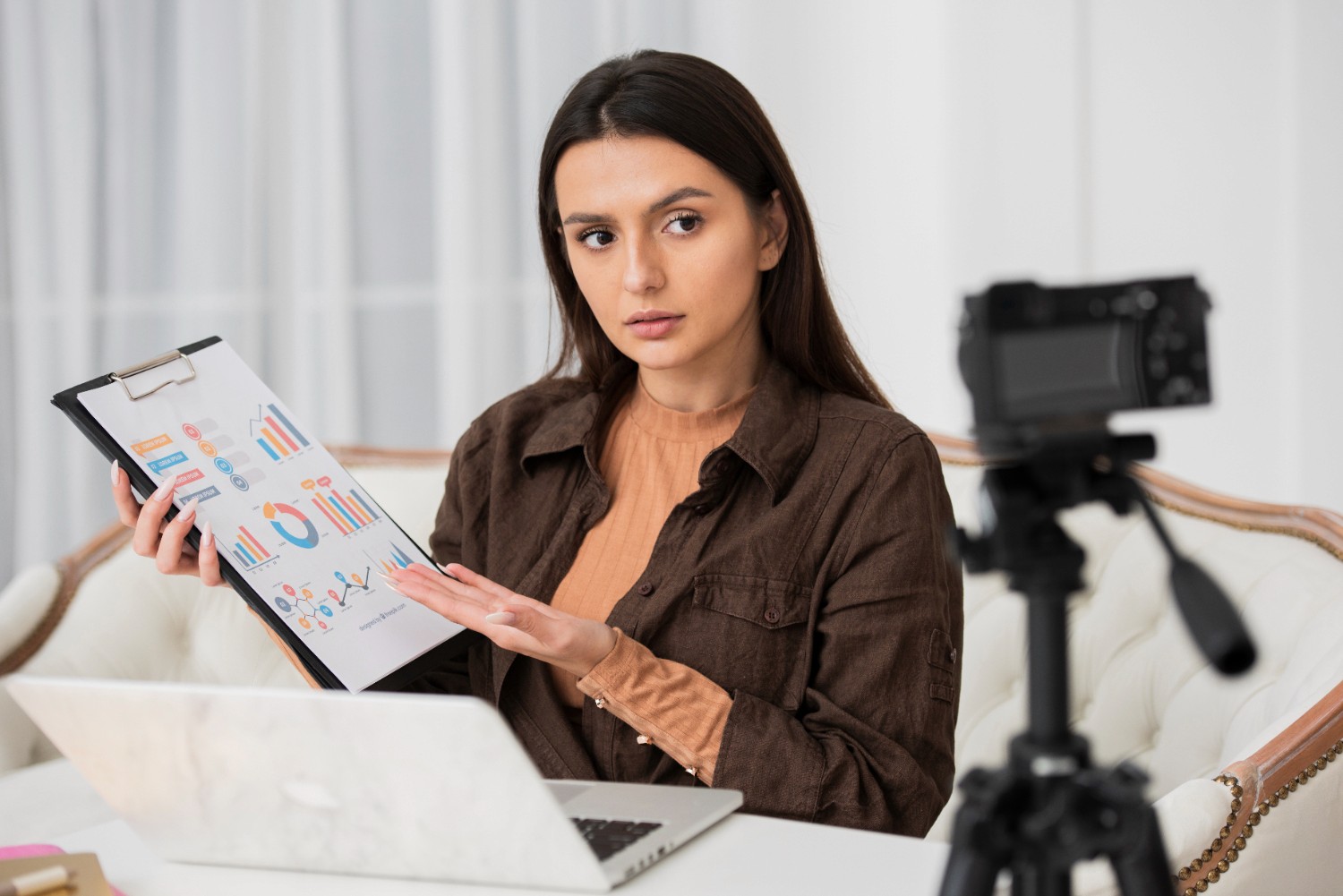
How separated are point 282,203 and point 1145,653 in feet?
6.35

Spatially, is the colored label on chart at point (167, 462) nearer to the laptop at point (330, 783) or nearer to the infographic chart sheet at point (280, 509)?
the infographic chart sheet at point (280, 509)

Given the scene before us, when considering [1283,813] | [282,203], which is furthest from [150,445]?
[282,203]

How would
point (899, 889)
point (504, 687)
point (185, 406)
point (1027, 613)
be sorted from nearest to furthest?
point (1027, 613), point (899, 889), point (185, 406), point (504, 687)

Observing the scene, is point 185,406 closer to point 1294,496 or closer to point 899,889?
point 899,889

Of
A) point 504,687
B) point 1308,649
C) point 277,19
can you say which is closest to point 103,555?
point 504,687

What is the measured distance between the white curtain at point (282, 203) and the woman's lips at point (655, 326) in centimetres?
139

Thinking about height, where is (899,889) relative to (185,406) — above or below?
below

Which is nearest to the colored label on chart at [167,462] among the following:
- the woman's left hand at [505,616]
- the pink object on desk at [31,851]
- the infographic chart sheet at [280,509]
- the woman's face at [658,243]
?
the infographic chart sheet at [280,509]

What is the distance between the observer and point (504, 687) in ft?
4.25

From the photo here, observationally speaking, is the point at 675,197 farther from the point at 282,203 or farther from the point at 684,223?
the point at 282,203

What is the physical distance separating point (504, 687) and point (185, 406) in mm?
424

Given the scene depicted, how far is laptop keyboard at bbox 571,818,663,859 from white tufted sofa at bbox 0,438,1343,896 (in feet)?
1.04

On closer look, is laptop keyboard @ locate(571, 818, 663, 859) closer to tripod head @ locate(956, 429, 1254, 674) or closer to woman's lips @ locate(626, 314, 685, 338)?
tripod head @ locate(956, 429, 1254, 674)

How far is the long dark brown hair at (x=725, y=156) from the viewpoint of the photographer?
1.24 meters
